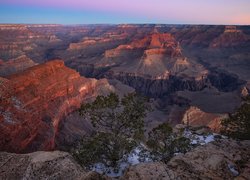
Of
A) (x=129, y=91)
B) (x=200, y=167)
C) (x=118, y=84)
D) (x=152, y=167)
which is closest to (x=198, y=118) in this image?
(x=129, y=91)

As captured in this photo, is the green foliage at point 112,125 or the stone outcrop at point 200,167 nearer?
the stone outcrop at point 200,167

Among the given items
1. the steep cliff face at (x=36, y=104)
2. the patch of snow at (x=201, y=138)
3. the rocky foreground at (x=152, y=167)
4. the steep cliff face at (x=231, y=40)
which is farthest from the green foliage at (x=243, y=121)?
the steep cliff face at (x=231, y=40)

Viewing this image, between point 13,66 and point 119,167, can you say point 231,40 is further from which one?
point 119,167

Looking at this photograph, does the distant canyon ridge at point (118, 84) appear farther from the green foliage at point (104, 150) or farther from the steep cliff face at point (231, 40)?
the green foliage at point (104, 150)

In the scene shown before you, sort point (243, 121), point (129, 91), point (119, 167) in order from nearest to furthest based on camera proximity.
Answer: point (119, 167) < point (243, 121) < point (129, 91)

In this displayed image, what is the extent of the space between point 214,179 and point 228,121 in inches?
526

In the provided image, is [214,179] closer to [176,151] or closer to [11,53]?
[176,151]

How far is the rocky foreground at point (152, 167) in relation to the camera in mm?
12734

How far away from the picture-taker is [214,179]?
1305cm

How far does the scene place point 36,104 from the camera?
4775cm

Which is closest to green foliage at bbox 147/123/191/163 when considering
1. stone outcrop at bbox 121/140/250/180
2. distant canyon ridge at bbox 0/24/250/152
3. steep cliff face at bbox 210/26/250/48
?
stone outcrop at bbox 121/140/250/180

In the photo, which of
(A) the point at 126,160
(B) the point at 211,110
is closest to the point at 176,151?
(A) the point at 126,160

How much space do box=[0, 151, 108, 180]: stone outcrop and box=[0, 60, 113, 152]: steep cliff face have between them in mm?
20652

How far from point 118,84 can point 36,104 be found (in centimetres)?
5280
